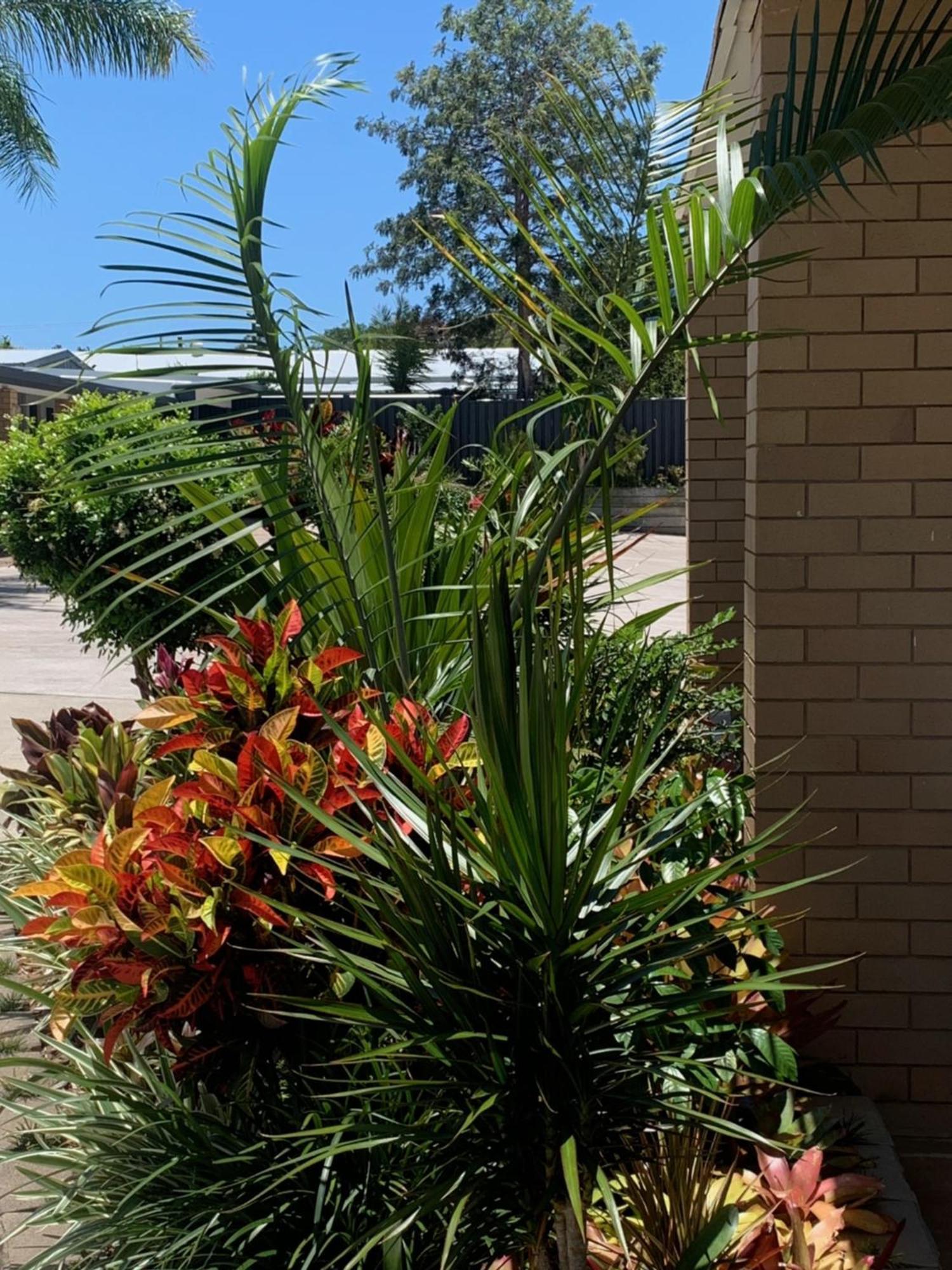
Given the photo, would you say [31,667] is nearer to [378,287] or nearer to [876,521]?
[876,521]

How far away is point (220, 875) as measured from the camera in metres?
2.51

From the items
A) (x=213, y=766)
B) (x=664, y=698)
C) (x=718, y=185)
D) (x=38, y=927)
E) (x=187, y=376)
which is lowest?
(x=664, y=698)

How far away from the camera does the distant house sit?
10.4 feet

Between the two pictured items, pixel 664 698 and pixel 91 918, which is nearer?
pixel 91 918

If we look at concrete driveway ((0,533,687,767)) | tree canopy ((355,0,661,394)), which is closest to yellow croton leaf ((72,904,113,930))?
concrete driveway ((0,533,687,767))

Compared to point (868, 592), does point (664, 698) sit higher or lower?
lower

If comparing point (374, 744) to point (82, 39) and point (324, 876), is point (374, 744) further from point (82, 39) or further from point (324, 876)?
point (82, 39)

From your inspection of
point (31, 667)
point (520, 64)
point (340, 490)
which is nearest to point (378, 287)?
point (520, 64)

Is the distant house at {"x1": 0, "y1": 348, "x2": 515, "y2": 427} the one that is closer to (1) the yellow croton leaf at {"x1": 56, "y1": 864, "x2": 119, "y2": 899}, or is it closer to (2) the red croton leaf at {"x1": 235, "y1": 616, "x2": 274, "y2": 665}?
(2) the red croton leaf at {"x1": 235, "y1": 616, "x2": 274, "y2": 665}

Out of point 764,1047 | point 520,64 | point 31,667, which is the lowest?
point 31,667

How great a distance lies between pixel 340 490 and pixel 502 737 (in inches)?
58.9

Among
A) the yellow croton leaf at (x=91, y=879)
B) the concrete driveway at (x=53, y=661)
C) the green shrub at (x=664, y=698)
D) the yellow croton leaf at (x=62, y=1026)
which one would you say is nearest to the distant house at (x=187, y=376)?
the yellow croton leaf at (x=91, y=879)

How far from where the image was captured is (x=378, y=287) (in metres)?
39.5

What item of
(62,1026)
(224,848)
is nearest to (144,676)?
(62,1026)
